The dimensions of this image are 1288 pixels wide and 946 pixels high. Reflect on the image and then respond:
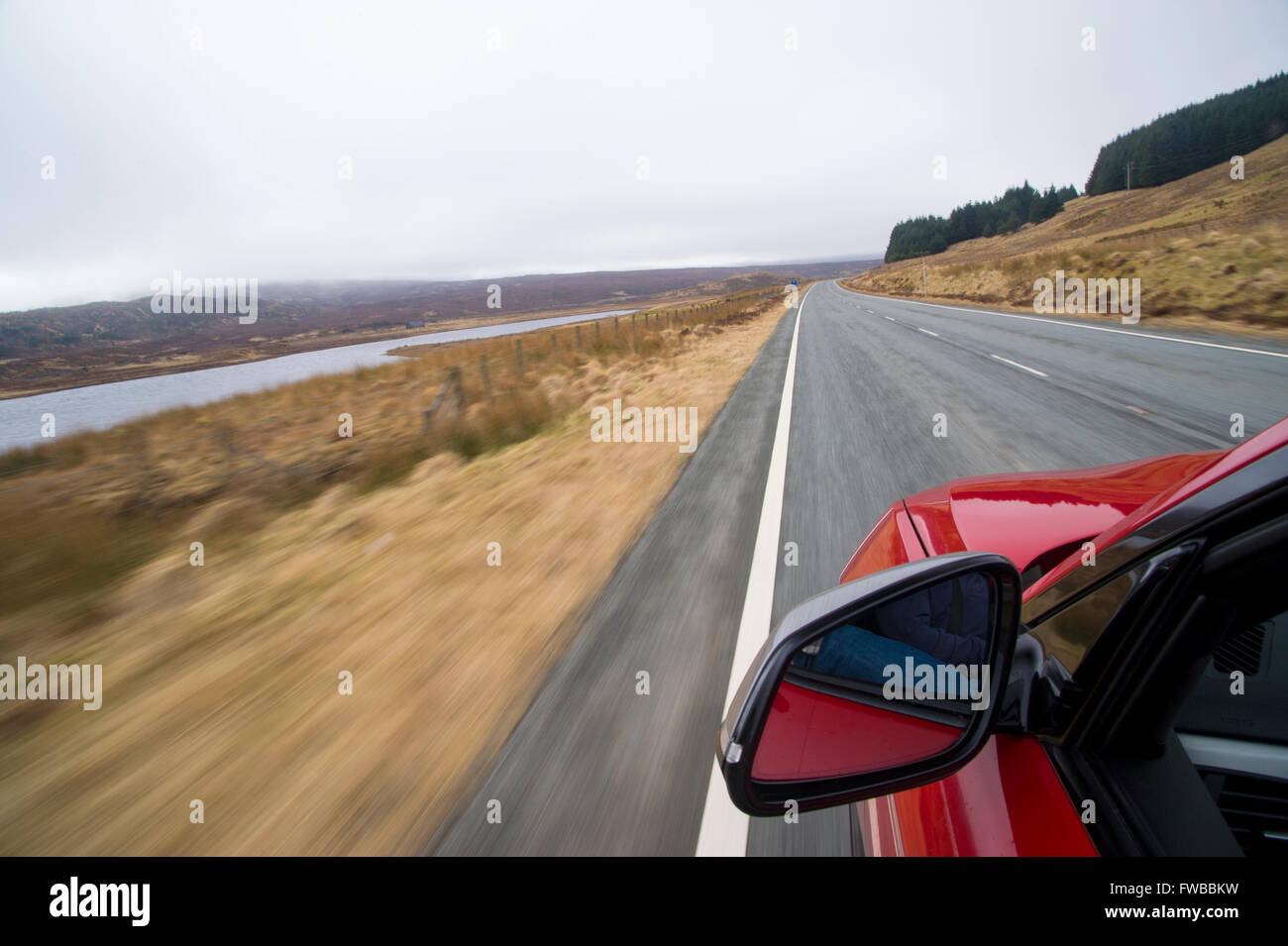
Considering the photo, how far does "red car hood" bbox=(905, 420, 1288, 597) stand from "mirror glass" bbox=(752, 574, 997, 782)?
0.26 meters

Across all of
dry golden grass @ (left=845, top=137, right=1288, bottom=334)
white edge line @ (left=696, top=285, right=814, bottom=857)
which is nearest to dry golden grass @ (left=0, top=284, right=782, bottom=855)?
white edge line @ (left=696, top=285, right=814, bottom=857)

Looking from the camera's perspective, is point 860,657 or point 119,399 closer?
point 860,657

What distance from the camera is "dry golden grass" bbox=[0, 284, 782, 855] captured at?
2.44 metres

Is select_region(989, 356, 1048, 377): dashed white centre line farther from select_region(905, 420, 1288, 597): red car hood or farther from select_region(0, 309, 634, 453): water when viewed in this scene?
select_region(0, 309, 634, 453): water

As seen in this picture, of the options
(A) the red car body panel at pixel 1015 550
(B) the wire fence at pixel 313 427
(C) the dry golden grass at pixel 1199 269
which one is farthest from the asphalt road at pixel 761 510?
(B) the wire fence at pixel 313 427

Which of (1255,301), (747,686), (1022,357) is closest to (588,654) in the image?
(747,686)

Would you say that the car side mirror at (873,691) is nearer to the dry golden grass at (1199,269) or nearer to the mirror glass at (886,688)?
the mirror glass at (886,688)

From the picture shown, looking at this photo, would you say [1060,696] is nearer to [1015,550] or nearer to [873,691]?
[873,691]

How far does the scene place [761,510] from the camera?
16.4 feet

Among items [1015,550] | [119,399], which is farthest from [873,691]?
[119,399]

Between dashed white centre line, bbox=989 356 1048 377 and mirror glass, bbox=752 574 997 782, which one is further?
dashed white centre line, bbox=989 356 1048 377

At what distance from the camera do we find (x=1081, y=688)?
110cm

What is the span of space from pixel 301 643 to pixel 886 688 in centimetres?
386
